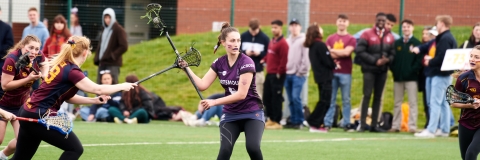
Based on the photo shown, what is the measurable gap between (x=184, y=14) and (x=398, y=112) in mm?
6720

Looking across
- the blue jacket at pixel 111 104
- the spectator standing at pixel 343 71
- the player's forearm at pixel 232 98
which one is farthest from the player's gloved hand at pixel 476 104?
the blue jacket at pixel 111 104

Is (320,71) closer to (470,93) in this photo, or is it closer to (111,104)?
(111,104)

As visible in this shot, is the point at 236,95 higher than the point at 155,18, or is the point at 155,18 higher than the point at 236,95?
the point at 155,18

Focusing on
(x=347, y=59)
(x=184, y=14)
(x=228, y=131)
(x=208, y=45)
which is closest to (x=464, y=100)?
(x=228, y=131)

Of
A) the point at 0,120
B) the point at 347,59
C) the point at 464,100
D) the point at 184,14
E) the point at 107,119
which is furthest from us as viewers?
the point at 184,14

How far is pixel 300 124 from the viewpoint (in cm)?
1617

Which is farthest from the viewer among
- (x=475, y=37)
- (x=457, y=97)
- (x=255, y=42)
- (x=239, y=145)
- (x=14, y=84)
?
(x=255, y=42)

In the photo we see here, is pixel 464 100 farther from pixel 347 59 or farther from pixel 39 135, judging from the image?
pixel 347 59

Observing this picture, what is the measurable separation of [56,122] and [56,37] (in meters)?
9.65

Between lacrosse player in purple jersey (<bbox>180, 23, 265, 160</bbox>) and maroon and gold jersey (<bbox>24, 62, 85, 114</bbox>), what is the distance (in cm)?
108

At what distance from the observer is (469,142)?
905 centimetres

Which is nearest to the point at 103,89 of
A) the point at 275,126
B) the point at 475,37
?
the point at 475,37

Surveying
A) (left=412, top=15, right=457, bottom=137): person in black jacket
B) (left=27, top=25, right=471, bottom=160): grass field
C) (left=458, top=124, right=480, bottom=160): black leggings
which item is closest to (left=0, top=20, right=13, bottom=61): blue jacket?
(left=27, top=25, right=471, bottom=160): grass field

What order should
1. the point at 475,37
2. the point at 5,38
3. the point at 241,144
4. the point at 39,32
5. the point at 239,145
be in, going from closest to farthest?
the point at 239,145 → the point at 241,144 → the point at 475,37 → the point at 5,38 → the point at 39,32
